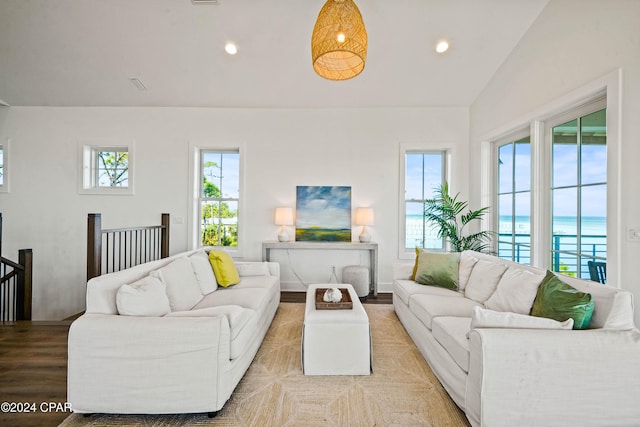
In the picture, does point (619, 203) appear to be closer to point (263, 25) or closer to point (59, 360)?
point (263, 25)

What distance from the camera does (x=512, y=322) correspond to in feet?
5.31

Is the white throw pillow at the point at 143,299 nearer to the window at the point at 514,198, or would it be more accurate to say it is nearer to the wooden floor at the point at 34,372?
the wooden floor at the point at 34,372

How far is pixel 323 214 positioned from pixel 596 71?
10.8 feet

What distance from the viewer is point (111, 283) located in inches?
74.5

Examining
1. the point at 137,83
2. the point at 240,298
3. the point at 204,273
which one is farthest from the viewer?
the point at 137,83

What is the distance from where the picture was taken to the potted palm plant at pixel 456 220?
399 cm

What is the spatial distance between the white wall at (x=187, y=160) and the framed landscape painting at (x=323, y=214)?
0.15 m

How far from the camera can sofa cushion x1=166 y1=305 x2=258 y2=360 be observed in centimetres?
185

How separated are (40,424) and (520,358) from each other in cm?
268

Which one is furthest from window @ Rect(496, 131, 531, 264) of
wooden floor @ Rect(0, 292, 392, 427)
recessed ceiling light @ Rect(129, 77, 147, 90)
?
recessed ceiling light @ Rect(129, 77, 147, 90)

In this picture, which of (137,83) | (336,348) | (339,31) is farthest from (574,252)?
(137,83)

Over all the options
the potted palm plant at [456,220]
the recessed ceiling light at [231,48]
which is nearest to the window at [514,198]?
the potted palm plant at [456,220]

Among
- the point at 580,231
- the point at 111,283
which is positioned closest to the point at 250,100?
the point at 111,283

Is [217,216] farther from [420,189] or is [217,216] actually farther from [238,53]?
[420,189]
